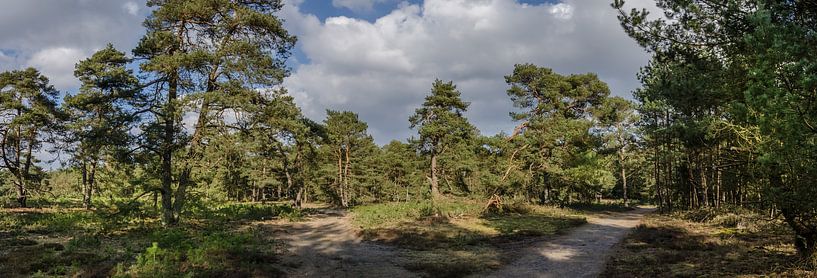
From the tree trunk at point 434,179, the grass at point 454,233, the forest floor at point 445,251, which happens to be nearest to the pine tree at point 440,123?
the tree trunk at point 434,179

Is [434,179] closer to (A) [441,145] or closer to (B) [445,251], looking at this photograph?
(A) [441,145]

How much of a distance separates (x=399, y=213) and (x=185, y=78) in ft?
51.8

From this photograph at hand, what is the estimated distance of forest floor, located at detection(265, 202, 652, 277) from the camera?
469 inches

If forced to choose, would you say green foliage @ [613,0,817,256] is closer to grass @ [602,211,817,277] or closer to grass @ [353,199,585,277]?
grass @ [602,211,817,277]

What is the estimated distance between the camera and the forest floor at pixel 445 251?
1191 centimetres

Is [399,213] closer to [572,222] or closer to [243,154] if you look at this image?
[572,222]

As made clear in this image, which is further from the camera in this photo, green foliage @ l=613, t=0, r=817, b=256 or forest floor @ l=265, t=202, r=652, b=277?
forest floor @ l=265, t=202, r=652, b=277

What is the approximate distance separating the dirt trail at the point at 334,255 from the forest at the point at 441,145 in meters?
0.72

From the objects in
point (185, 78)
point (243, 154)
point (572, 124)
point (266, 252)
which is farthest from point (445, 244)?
point (572, 124)

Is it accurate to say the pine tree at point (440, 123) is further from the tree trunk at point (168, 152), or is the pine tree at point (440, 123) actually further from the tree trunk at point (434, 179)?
the tree trunk at point (168, 152)

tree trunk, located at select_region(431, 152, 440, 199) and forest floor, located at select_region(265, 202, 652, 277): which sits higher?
tree trunk, located at select_region(431, 152, 440, 199)

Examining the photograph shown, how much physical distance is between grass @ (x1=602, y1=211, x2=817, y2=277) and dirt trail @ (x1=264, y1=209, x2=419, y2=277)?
6.17m

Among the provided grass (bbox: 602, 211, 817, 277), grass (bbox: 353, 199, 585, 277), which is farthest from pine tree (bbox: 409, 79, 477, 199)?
grass (bbox: 602, 211, 817, 277)

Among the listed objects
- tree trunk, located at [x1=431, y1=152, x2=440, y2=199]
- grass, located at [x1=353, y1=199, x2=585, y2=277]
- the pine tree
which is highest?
the pine tree
